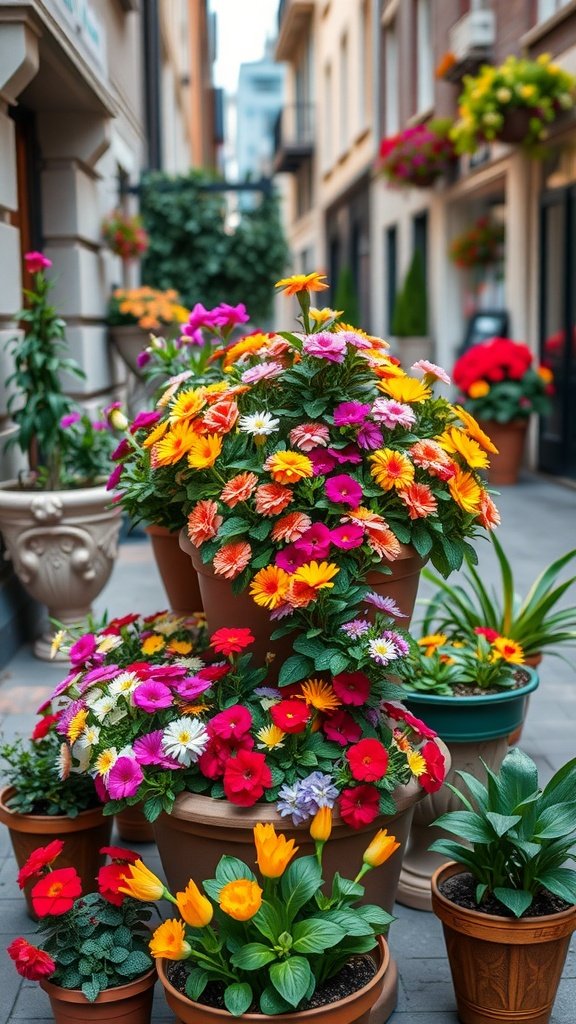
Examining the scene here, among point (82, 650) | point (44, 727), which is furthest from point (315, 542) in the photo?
point (44, 727)

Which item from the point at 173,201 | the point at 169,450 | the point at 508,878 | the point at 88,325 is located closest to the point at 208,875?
the point at 508,878

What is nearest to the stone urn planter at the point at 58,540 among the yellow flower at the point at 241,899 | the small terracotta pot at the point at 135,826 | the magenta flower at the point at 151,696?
the small terracotta pot at the point at 135,826

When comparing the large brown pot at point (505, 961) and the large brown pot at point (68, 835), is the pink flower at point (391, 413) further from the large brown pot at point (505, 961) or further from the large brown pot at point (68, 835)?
the large brown pot at point (68, 835)

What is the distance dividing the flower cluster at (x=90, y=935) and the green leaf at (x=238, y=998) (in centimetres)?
34

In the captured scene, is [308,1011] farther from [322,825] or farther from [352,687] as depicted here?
[352,687]

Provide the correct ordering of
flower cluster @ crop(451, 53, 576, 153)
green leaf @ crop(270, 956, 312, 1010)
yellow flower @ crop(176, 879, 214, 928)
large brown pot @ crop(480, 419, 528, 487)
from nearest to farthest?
green leaf @ crop(270, 956, 312, 1010) < yellow flower @ crop(176, 879, 214, 928) < flower cluster @ crop(451, 53, 576, 153) < large brown pot @ crop(480, 419, 528, 487)

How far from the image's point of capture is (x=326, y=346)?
2547mm

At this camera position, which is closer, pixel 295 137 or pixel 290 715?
pixel 290 715

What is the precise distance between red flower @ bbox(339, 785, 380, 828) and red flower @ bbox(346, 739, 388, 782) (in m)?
0.03

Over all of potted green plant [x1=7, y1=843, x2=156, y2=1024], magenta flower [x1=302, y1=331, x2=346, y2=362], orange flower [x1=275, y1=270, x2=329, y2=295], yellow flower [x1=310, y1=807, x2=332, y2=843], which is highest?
orange flower [x1=275, y1=270, x2=329, y2=295]

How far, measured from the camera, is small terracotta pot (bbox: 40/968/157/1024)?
2.41m

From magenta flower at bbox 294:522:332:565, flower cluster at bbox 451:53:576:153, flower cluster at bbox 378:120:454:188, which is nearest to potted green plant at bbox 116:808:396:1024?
magenta flower at bbox 294:522:332:565

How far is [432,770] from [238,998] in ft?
2.27

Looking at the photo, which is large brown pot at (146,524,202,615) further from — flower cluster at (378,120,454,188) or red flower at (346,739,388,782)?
flower cluster at (378,120,454,188)
